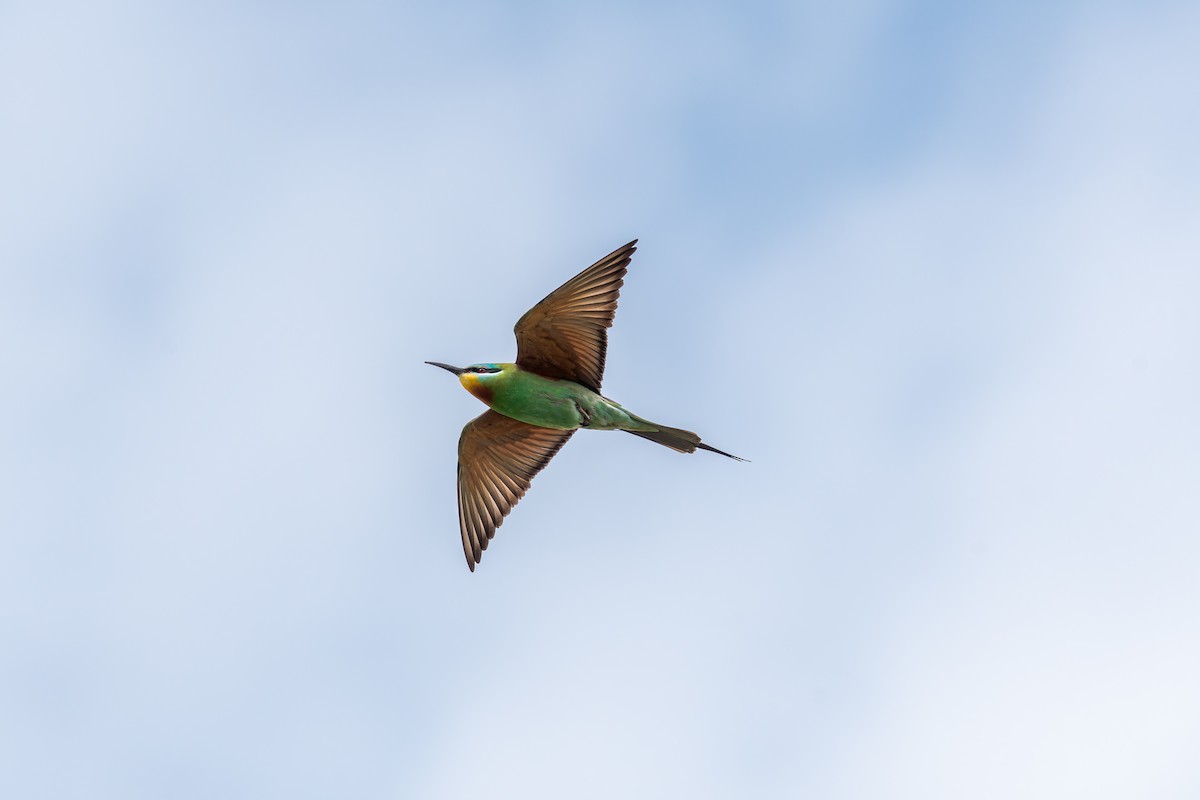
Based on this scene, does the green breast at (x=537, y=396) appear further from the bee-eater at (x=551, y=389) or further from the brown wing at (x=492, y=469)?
the brown wing at (x=492, y=469)

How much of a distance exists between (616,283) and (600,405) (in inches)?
35.9

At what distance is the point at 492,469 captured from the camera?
1148 centimetres

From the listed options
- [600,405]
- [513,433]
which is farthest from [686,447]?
[513,433]

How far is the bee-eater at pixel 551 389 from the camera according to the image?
10305 mm

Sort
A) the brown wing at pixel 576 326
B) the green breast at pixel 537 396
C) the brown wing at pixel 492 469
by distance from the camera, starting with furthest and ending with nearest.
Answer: the brown wing at pixel 492 469
the green breast at pixel 537 396
the brown wing at pixel 576 326

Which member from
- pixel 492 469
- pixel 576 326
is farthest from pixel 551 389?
pixel 492 469

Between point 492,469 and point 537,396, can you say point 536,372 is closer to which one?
point 537,396

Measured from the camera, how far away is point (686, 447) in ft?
34.8

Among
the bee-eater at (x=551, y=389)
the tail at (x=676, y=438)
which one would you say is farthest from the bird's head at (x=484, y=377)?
the tail at (x=676, y=438)

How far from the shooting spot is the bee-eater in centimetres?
1030

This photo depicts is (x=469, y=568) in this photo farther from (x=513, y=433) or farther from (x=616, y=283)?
(x=616, y=283)

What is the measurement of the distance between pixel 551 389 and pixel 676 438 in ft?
3.22

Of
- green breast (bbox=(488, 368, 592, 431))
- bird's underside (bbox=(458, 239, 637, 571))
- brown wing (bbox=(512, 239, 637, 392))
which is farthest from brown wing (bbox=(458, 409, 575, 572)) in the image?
brown wing (bbox=(512, 239, 637, 392))

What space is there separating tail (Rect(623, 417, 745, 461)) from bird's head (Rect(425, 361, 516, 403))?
39.7 inches
